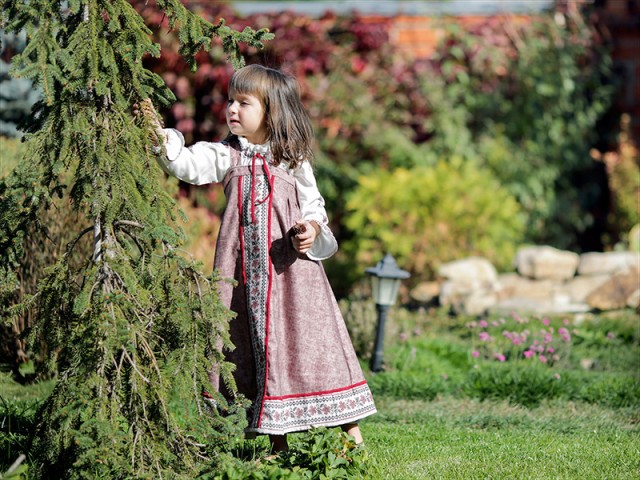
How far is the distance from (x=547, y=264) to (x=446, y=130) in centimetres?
182

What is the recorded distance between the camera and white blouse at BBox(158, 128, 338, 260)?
10.2 ft

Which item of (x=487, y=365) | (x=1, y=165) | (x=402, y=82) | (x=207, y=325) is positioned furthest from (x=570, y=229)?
(x=207, y=325)

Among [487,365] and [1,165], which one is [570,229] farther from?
[1,165]

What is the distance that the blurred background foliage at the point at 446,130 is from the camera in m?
7.33

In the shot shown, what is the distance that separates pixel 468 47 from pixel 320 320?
6.11m

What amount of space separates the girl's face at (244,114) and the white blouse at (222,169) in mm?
61

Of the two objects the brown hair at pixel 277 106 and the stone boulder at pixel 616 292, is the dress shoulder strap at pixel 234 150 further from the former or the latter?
the stone boulder at pixel 616 292

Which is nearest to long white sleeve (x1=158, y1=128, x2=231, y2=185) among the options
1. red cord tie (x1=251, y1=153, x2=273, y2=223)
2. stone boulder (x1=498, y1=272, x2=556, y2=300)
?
red cord tie (x1=251, y1=153, x2=273, y2=223)

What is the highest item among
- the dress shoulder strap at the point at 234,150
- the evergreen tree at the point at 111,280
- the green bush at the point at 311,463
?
the dress shoulder strap at the point at 234,150

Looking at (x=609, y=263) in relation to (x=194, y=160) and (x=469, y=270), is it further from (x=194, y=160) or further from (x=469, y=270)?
(x=194, y=160)

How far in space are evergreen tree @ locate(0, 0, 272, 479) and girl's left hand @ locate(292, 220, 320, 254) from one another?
426mm

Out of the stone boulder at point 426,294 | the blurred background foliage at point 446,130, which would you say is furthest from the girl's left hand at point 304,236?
the stone boulder at point 426,294

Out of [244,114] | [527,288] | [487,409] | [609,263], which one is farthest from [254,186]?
[609,263]

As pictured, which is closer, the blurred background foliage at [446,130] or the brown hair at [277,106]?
the brown hair at [277,106]
